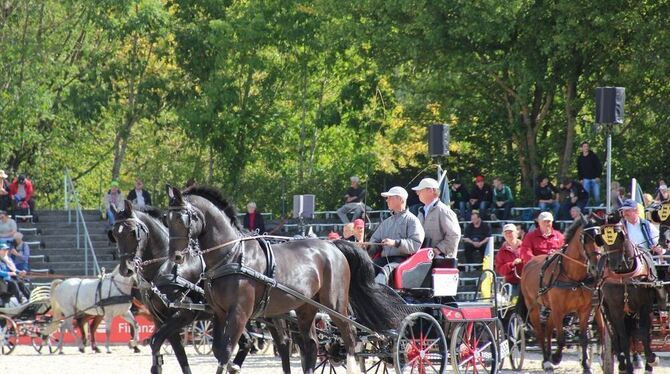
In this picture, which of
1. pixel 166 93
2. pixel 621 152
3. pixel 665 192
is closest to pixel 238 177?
pixel 166 93

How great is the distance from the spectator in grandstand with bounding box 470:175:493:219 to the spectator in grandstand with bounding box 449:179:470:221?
29 centimetres

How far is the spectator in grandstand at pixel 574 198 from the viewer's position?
88.3 feet

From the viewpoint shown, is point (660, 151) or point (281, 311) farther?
point (660, 151)

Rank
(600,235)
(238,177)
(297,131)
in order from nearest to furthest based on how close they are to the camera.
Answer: (600,235) < (238,177) < (297,131)

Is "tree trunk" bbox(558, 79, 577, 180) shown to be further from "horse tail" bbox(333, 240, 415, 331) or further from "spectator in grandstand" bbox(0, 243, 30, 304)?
"horse tail" bbox(333, 240, 415, 331)

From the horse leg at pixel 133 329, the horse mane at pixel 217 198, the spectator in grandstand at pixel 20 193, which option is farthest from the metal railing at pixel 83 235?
the horse mane at pixel 217 198

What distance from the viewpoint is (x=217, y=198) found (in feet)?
47.9

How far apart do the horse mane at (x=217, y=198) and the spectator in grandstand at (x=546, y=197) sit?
14065mm

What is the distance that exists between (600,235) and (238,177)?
22.5 m

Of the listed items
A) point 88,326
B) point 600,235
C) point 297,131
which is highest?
point 297,131

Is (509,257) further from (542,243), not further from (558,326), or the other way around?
(558,326)

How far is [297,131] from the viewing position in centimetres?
4072

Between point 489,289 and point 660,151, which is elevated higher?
point 660,151

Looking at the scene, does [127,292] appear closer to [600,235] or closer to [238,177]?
[600,235]
